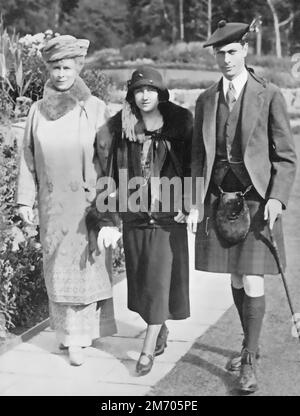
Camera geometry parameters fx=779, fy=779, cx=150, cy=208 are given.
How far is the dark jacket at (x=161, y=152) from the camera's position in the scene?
14.8 feet

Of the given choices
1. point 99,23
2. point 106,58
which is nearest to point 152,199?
point 106,58

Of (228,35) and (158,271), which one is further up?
(228,35)

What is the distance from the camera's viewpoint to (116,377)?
449 cm

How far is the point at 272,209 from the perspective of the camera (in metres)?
4.24

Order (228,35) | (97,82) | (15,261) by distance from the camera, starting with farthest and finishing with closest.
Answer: (97,82)
(15,261)
(228,35)

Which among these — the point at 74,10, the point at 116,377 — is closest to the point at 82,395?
the point at 116,377

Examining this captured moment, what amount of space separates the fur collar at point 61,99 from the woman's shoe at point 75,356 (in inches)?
55.5

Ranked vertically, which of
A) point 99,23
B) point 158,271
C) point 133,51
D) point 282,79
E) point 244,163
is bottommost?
point 158,271

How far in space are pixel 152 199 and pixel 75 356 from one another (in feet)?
3.54

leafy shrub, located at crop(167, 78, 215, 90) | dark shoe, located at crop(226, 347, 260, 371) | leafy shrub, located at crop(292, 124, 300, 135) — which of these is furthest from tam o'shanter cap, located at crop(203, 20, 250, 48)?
leafy shrub, located at crop(167, 78, 215, 90)

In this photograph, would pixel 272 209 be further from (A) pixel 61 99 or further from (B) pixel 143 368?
(A) pixel 61 99

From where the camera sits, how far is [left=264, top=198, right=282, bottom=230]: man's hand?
423cm

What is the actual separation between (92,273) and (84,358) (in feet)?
1.76
